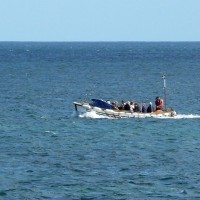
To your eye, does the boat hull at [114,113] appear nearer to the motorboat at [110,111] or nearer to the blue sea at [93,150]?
the motorboat at [110,111]

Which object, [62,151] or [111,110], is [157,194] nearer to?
[62,151]

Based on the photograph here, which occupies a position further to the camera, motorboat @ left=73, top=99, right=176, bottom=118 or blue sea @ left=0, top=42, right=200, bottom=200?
motorboat @ left=73, top=99, right=176, bottom=118

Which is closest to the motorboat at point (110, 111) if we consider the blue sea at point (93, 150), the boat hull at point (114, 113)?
the boat hull at point (114, 113)

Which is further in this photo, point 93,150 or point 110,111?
point 110,111

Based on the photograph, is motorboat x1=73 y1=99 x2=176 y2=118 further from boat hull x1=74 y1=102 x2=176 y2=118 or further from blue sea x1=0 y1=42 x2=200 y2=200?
blue sea x1=0 y1=42 x2=200 y2=200

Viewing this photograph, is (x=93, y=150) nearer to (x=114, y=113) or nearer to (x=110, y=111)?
(x=114, y=113)

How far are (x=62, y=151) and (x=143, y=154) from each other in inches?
205

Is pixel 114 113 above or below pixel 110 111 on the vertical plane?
below

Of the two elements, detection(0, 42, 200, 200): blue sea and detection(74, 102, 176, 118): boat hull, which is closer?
detection(0, 42, 200, 200): blue sea

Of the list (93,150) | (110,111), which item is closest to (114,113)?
(110,111)

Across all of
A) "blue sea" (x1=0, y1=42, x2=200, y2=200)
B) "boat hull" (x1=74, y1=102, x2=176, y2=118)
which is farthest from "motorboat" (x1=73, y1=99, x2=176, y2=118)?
"blue sea" (x1=0, y1=42, x2=200, y2=200)

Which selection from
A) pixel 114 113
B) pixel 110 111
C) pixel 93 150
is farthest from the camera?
pixel 110 111

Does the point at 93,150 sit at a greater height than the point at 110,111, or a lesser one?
lesser

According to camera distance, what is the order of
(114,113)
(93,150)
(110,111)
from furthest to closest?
(110,111), (114,113), (93,150)
